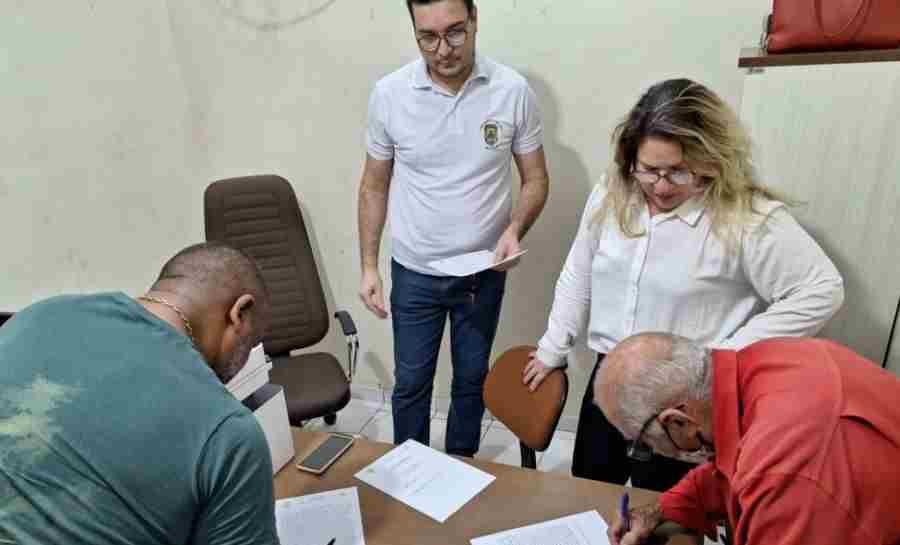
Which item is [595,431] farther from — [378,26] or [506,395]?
[378,26]

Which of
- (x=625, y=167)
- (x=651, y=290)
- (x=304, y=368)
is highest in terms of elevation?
(x=625, y=167)

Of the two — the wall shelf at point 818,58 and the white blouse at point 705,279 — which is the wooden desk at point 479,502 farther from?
the wall shelf at point 818,58

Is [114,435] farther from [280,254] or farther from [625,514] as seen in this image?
[280,254]

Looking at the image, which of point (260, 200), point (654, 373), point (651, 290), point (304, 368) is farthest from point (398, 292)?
point (654, 373)

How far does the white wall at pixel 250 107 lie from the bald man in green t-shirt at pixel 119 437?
178cm

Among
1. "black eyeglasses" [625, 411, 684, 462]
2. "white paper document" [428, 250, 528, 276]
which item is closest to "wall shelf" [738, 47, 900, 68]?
"white paper document" [428, 250, 528, 276]

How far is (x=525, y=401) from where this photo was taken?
184 centimetres

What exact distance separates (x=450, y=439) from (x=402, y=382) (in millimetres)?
308

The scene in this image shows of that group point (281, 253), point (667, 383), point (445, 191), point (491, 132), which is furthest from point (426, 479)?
point (281, 253)

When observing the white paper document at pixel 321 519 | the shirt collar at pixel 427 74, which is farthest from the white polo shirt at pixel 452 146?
the white paper document at pixel 321 519

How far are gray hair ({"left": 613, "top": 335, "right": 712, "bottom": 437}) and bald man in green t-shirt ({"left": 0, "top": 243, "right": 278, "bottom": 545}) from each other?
2.07 ft

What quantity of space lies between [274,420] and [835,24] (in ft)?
5.48

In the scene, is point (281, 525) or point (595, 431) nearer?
point (281, 525)

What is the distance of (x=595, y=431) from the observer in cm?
179
